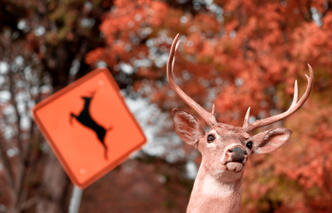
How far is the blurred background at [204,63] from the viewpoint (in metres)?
6.78

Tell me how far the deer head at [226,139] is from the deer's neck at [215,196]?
0.14 feet

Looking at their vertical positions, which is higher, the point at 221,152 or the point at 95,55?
the point at 221,152

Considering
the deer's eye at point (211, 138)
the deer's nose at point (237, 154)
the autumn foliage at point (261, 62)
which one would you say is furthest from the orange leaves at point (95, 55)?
the deer's nose at point (237, 154)

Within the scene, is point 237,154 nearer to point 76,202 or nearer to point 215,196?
point 215,196

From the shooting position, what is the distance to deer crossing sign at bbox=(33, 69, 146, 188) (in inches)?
120

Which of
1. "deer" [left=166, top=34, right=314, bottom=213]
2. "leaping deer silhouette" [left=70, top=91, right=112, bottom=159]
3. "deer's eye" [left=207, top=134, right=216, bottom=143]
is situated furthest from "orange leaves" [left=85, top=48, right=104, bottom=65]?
"deer's eye" [left=207, top=134, right=216, bottom=143]

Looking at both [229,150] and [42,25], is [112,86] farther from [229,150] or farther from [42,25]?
[42,25]

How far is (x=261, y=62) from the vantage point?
780 cm

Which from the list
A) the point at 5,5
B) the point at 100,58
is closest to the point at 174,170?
the point at 100,58

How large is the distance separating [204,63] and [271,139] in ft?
20.3

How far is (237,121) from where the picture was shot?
7.77 meters

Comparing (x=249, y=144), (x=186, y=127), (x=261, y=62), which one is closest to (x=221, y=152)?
(x=249, y=144)

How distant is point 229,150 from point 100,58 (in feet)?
21.9

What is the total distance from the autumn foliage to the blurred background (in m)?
0.02
